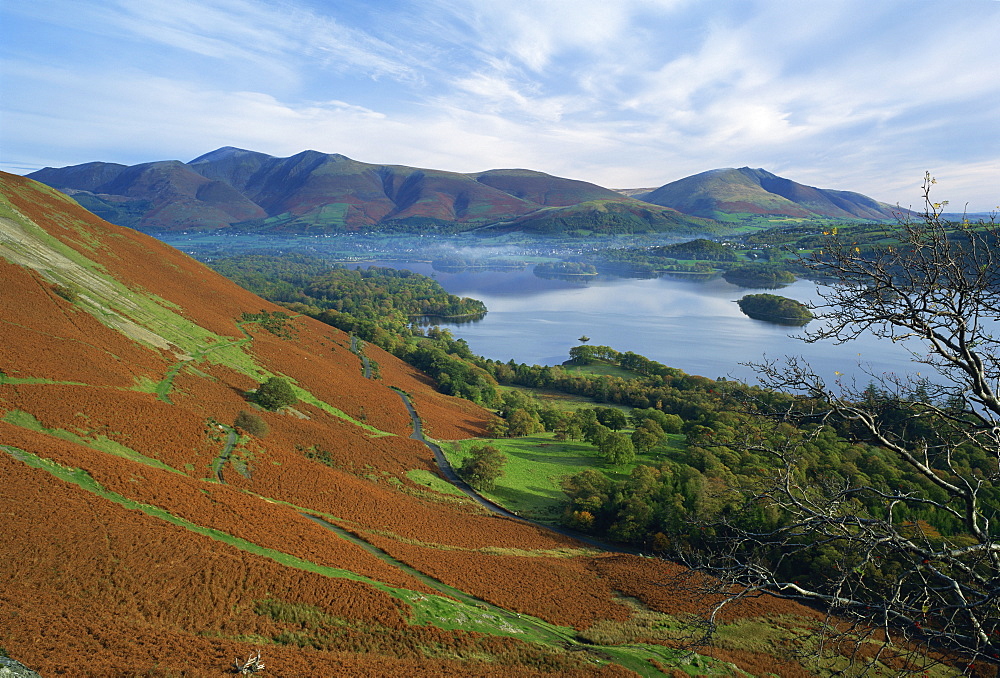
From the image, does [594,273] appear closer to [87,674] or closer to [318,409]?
[318,409]

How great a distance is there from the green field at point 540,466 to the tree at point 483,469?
595mm

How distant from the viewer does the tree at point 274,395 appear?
35.7 m

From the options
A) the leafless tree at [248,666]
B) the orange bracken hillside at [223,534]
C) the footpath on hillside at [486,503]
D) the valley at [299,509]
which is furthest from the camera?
the footpath on hillside at [486,503]

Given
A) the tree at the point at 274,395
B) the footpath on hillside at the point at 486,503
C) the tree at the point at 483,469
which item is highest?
the tree at the point at 274,395

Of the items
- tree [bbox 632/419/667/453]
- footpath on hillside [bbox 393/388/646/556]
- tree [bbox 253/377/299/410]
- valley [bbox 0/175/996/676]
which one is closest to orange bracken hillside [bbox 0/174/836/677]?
valley [bbox 0/175/996/676]

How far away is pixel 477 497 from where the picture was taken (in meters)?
32.4

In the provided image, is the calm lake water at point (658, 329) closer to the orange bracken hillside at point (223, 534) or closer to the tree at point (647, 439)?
the tree at point (647, 439)

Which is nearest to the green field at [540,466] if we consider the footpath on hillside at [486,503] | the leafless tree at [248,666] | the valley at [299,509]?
the valley at [299,509]

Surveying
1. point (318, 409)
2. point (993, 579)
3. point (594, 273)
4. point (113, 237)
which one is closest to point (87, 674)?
point (993, 579)

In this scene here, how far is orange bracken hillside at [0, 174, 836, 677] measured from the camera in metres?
12.2

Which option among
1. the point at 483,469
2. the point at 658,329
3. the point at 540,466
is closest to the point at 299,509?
the point at 483,469

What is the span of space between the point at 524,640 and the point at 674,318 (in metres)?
102

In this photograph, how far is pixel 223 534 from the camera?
17.1m

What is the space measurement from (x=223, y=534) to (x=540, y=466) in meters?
23.6
